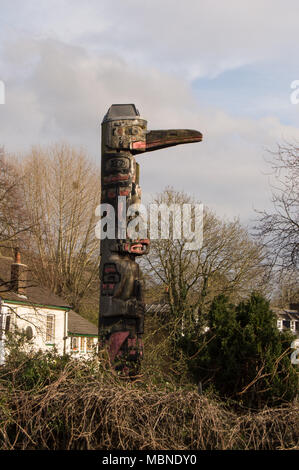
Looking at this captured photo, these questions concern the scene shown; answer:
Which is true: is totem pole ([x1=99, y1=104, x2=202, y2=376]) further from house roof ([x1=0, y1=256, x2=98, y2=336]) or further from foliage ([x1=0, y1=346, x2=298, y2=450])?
house roof ([x1=0, y1=256, x2=98, y2=336])

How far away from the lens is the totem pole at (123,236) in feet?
44.4

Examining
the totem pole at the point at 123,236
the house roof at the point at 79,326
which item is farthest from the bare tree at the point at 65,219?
the totem pole at the point at 123,236

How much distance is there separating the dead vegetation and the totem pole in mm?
5690

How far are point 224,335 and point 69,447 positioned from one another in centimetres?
559

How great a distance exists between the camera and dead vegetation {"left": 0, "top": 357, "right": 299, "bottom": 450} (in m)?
6.46

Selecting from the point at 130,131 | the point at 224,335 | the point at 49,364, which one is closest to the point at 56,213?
the point at 130,131

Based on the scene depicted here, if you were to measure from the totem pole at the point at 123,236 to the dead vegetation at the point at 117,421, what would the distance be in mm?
5690

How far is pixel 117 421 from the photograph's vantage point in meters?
6.36

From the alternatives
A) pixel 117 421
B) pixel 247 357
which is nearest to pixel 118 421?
pixel 117 421

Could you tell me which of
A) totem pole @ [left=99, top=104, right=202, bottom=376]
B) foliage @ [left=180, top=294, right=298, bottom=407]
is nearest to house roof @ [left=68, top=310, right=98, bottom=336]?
totem pole @ [left=99, top=104, right=202, bottom=376]

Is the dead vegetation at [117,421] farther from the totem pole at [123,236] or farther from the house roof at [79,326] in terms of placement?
the house roof at [79,326]

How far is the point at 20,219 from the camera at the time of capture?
21.3 meters

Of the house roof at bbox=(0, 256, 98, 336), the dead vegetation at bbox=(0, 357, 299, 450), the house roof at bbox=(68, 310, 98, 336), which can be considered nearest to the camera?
the dead vegetation at bbox=(0, 357, 299, 450)
